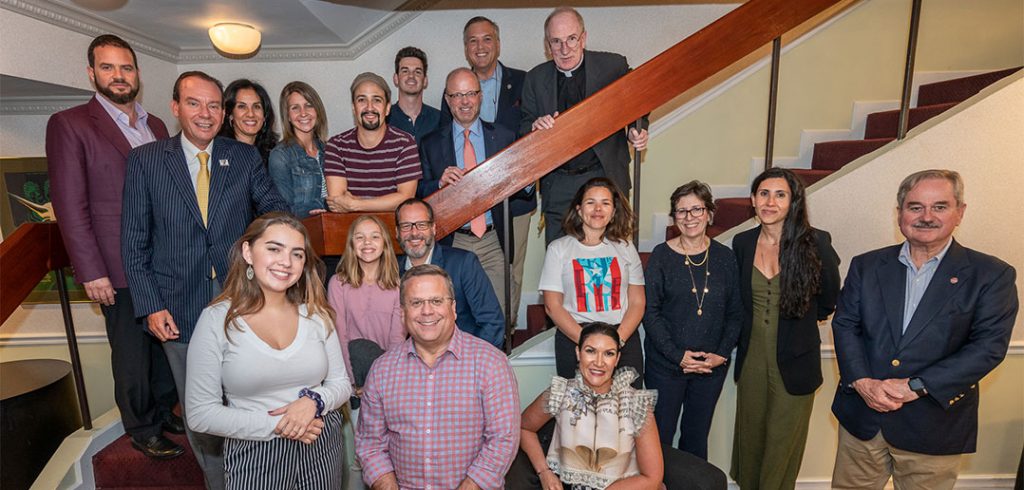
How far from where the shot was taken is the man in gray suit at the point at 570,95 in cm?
224

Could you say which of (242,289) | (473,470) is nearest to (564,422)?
(473,470)

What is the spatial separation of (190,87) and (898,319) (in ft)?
8.31

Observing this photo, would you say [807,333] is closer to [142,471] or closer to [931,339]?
[931,339]

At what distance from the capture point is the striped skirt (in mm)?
1530

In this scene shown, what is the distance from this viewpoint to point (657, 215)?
377 centimetres

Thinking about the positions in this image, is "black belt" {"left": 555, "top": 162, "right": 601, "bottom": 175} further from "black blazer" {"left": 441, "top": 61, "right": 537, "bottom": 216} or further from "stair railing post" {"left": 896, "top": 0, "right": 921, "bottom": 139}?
"stair railing post" {"left": 896, "top": 0, "right": 921, "bottom": 139}

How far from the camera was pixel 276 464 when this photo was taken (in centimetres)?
154

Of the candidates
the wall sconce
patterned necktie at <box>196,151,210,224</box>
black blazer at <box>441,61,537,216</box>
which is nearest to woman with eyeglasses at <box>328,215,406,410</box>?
patterned necktie at <box>196,151,210,224</box>

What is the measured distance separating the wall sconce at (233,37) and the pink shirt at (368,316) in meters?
2.09

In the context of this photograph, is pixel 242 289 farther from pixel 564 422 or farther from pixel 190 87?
pixel 564 422

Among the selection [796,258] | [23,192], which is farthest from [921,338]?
[23,192]

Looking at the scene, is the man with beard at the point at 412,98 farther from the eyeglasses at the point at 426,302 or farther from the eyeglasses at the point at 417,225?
the eyeglasses at the point at 426,302

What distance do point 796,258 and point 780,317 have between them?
0.76ft

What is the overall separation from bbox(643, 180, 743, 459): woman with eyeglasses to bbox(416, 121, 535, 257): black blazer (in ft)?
2.61
